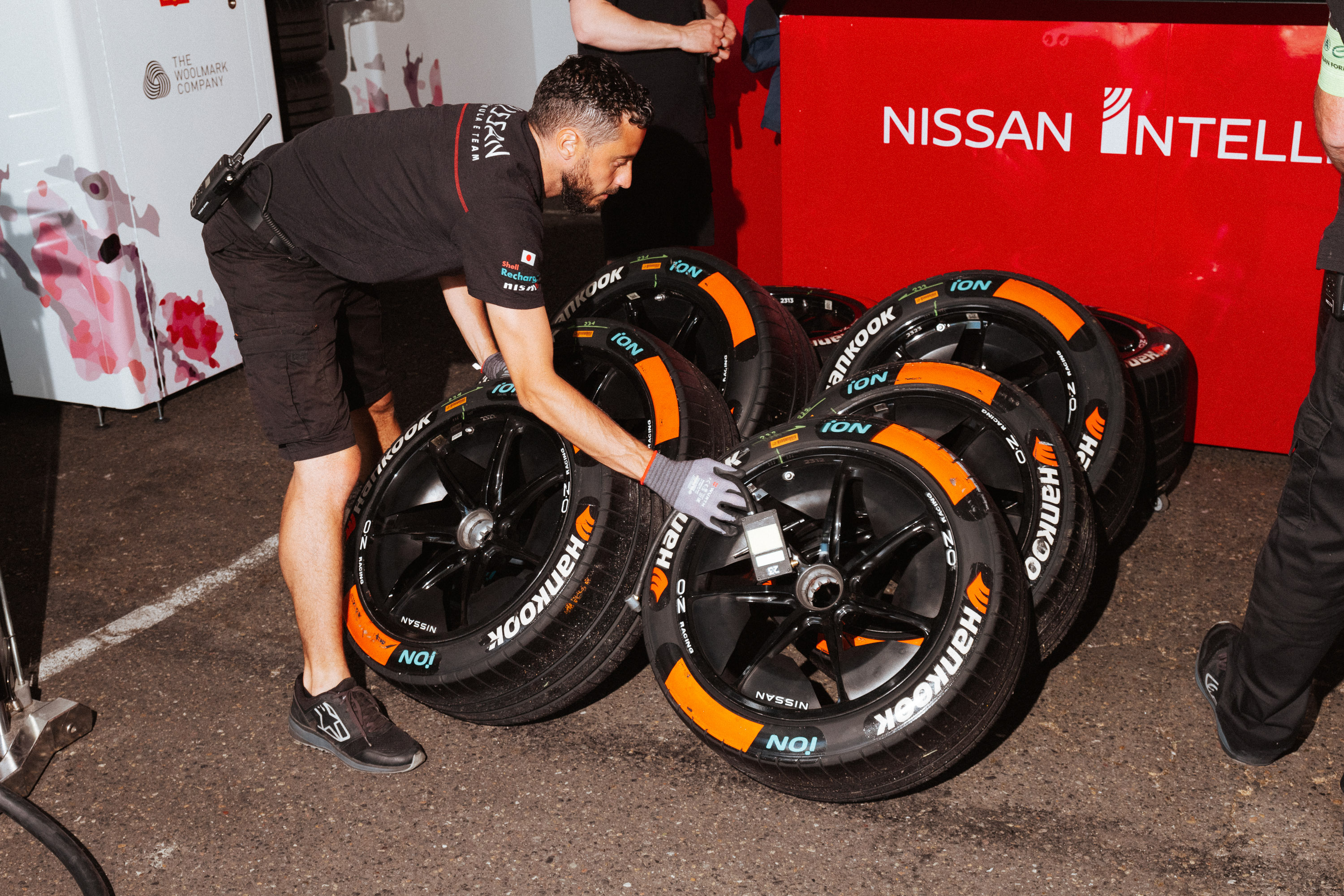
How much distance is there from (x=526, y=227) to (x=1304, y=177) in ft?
8.71

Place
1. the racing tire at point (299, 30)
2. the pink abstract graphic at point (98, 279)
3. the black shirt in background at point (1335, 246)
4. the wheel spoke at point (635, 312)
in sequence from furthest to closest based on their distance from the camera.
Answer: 1. the racing tire at point (299, 30)
2. the pink abstract graphic at point (98, 279)
3. the wheel spoke at point (635, 312)
4. the black shirt in background at point (1335, 246)

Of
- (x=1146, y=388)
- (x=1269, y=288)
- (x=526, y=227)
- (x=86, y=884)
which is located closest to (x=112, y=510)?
(x=86, y=884)

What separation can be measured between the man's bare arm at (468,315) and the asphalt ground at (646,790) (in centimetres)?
106

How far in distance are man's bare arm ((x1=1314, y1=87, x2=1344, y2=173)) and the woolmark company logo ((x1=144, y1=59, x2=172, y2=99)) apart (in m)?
4.45

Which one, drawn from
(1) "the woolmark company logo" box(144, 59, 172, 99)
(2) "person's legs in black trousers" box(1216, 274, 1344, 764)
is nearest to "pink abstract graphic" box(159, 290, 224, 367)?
(1) "the woolmark company logo" box(144, 59, 172, 99)

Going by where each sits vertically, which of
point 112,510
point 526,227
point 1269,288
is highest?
point 526,227

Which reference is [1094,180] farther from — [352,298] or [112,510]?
[112,510]

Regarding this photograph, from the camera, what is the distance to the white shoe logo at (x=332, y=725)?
3.20 m

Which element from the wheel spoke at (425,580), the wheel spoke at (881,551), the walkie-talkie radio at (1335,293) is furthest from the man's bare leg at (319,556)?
the walkie-talkie radio at (1335,293)

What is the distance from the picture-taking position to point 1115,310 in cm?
443

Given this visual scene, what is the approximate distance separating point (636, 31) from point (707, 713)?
2655 mm

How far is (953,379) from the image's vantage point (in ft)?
10.9

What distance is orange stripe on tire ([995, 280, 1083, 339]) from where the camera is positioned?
142 inches

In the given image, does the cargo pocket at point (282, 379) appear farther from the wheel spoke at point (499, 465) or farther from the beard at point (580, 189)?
the beard at point (580, 189)
